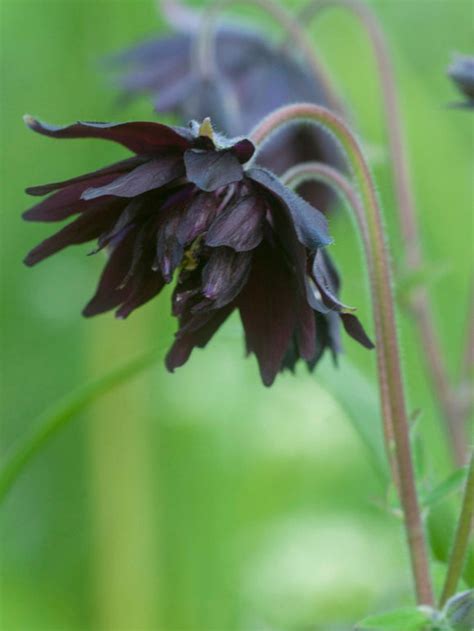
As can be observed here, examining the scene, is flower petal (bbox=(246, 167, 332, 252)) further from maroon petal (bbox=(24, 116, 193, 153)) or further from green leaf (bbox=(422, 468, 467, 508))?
green leaf (bbox=(422, 468, 467, 508))

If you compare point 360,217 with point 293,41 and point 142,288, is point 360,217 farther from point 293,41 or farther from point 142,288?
point 293,41

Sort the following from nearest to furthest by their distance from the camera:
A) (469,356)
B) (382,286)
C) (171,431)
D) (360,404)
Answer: (382,286), (360,404), (469,356), (171,431)

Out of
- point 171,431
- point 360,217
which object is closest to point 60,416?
point 360,217

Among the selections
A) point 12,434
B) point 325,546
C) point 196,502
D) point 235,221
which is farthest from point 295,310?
point 12,434

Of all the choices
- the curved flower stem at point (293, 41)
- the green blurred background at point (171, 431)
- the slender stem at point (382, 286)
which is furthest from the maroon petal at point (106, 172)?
the green blurred background at point (171, 431)

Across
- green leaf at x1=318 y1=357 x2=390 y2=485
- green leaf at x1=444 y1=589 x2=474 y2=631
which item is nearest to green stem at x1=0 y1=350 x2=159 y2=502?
green leaf at x1=318 y1=357 x2=390 y2=485

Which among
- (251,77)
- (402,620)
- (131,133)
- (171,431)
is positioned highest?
(251,77)

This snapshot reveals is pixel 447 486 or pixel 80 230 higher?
pixel 80 230

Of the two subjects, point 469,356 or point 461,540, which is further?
point 469,356
